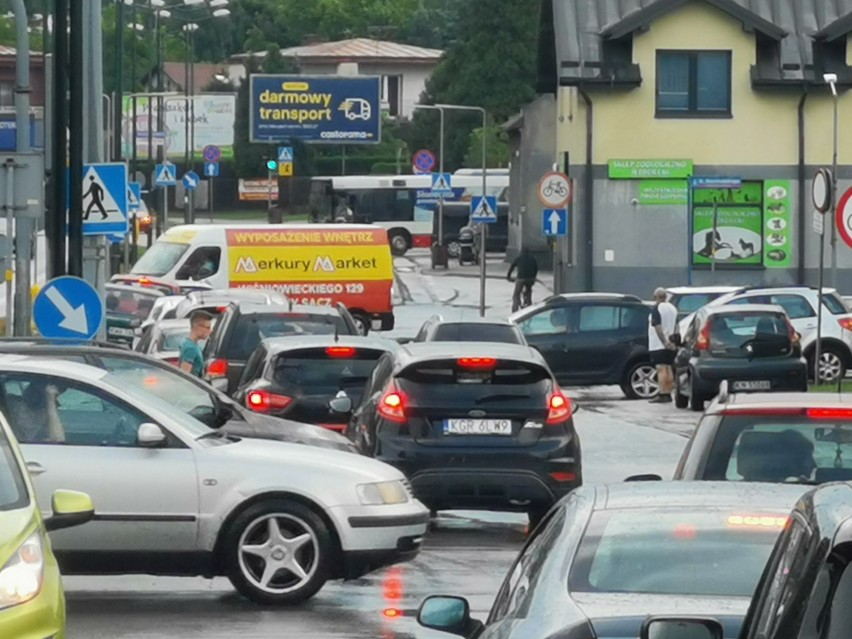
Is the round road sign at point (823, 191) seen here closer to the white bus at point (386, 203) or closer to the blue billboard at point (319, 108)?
the white bus at point (386, 203)

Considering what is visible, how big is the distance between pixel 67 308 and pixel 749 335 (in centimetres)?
1131

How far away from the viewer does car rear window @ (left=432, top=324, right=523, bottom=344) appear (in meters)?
29.0

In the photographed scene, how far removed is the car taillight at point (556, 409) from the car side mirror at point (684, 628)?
10.1 m

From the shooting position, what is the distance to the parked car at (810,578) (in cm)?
390

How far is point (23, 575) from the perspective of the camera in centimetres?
782

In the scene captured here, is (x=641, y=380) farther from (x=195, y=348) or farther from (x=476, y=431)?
(x=476, y=431)

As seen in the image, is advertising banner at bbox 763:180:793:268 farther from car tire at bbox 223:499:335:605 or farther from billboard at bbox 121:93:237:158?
billboard at bbox 121:93:237:158

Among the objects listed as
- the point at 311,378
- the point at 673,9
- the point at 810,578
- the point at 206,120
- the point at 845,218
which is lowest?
the point at 311,378

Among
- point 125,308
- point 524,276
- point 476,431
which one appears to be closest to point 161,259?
point 125,308

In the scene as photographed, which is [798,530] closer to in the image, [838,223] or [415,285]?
[838,223]

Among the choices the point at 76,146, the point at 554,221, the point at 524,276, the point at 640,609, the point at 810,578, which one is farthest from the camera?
the point at 524,276

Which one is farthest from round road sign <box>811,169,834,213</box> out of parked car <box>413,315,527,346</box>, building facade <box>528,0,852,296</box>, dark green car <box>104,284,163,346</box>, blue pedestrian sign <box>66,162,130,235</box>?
building facade <box>528,0,852,296</box>

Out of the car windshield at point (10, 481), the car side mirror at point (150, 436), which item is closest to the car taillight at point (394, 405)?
the car side mirror at point (150, 436)

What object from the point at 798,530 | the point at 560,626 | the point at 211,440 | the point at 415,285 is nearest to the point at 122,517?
the point at 211,440
